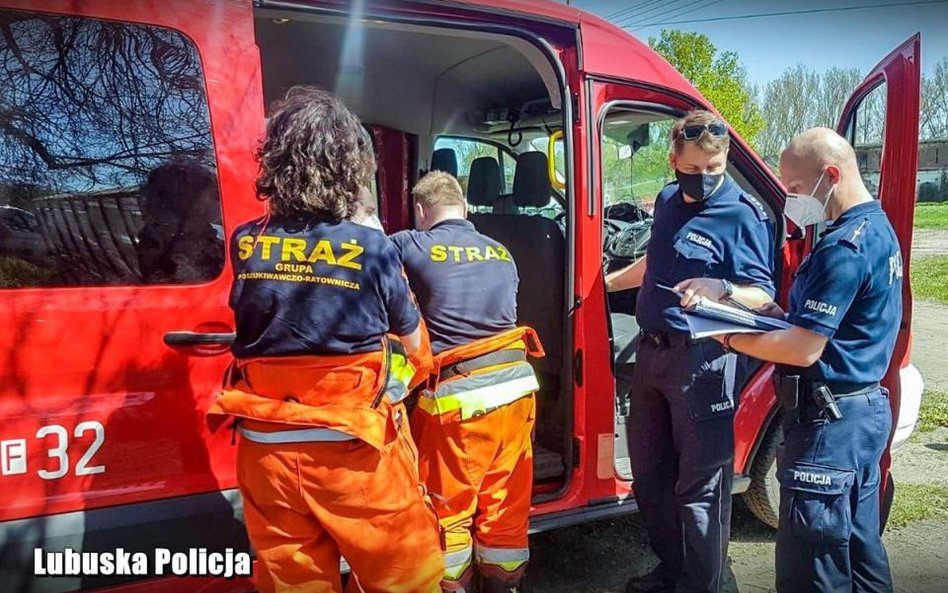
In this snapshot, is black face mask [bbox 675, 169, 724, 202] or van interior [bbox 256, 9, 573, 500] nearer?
black face mask [bbox 675, 169, 724, 202]

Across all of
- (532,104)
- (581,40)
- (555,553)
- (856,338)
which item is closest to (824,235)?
(856,338)

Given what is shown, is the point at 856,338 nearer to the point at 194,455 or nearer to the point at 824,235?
the point at 824,235

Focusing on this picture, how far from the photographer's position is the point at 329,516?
1.93m

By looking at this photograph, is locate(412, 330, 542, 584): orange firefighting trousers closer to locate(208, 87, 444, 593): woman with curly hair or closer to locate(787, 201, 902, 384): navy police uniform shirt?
locate(208, 87, 444, 593): woman with curly hair

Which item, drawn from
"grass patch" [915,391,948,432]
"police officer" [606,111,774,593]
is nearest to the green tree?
"grass patch" [915,391,948,432]

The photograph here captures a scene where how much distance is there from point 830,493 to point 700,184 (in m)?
1.11

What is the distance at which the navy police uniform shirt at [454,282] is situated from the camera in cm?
265

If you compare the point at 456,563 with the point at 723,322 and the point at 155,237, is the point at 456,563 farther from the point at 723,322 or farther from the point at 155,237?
the point at 155,237

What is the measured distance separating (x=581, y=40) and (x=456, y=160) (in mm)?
2050

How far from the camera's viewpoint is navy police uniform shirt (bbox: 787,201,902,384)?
2131 mm

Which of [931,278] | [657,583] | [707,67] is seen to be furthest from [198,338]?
[707,67]

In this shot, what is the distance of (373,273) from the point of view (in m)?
1.91

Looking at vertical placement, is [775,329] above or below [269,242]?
below

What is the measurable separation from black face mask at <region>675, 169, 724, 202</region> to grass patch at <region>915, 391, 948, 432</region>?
11.5 feet
